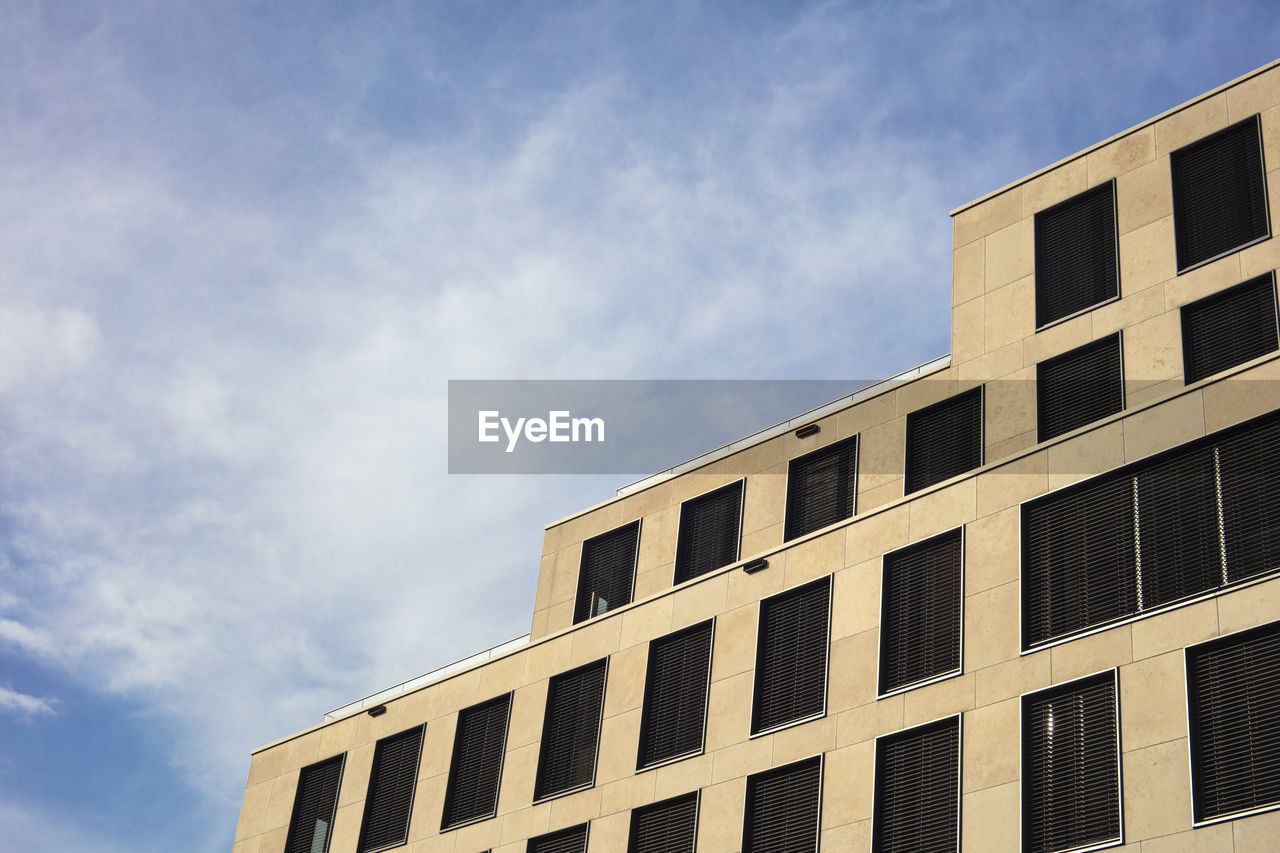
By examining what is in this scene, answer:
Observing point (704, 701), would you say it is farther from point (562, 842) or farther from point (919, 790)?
point (919, 790)

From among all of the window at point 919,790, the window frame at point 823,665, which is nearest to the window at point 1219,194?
the window frame at point 823,665

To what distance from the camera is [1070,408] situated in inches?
1580

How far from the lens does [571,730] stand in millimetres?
A: 42906

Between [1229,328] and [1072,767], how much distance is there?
12973 mm

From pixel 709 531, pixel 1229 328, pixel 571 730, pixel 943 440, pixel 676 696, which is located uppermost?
pixel 1229 328

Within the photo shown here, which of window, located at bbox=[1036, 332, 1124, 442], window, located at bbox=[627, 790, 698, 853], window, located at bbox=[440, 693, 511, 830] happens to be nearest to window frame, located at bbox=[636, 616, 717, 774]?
window, located at bbox=[627, 790, 698, 853]

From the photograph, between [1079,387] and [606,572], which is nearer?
[1079,387]

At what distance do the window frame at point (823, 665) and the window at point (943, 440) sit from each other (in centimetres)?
445

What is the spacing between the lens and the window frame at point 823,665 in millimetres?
37638

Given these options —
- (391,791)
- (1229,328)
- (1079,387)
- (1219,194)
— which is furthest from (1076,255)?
(391,791)

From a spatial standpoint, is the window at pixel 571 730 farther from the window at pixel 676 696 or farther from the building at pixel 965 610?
the window at pixel 676 696

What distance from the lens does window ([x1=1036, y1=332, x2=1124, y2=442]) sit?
39531 mm

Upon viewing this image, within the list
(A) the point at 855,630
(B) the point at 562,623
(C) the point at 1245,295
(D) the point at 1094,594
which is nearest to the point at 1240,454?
(D) the point at 1094,594

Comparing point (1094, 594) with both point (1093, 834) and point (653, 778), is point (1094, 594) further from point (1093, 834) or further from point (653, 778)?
point (653, 778)
